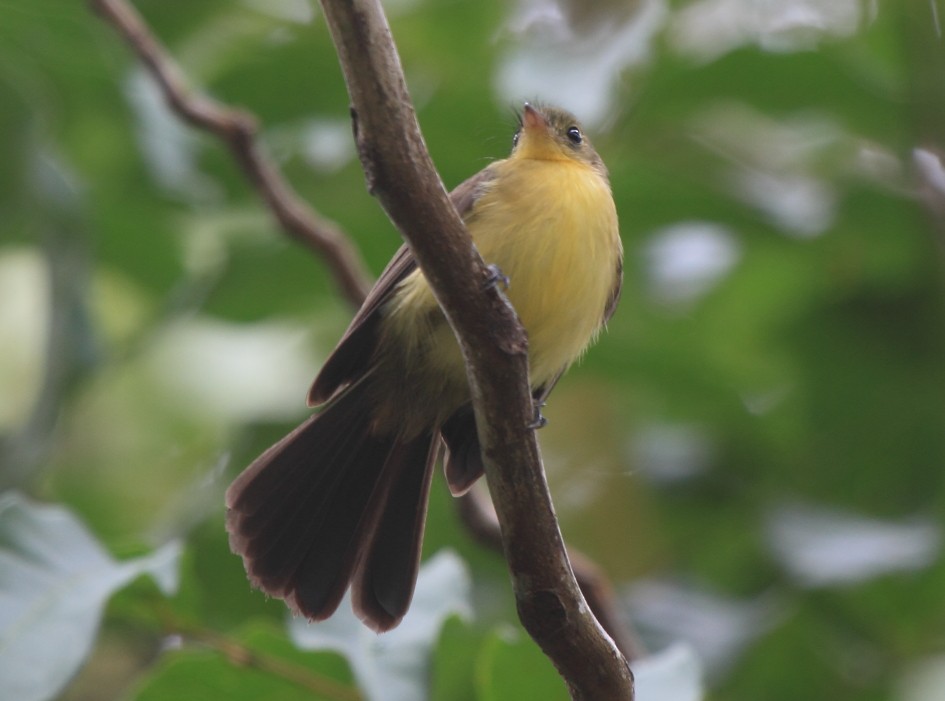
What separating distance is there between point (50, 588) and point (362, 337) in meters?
0.84

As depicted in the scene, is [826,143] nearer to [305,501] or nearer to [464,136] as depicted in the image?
[464,136]

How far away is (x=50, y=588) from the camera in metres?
2.87

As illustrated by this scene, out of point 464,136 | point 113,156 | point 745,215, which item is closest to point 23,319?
point 113,156

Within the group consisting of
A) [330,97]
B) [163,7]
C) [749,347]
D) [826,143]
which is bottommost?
[749,347]

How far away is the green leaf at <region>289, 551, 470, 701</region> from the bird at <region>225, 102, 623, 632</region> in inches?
3.9

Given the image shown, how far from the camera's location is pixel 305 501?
3.07 meters

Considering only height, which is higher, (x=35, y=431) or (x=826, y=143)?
(x=35, y=431)

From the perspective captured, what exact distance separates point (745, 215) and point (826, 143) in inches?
23.0

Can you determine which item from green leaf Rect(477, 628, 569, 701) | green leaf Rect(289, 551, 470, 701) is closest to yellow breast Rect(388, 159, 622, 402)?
green leaf Rect(289, 551, 470, 701)

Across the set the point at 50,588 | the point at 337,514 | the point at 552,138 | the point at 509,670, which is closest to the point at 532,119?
the point at 552,138

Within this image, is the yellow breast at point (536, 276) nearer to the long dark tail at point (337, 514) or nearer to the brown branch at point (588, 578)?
the long dark tail at point (337, 514)

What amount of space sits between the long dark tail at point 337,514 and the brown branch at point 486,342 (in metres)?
0.74

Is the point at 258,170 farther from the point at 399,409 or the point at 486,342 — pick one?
the point at 486,342

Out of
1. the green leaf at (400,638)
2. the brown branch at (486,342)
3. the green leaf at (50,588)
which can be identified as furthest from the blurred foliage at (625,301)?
the brown branch at (486,342)
